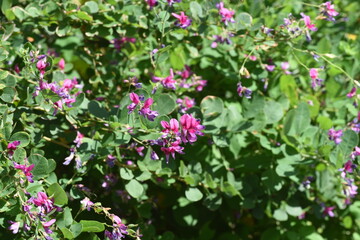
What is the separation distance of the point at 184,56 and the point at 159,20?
422 mm

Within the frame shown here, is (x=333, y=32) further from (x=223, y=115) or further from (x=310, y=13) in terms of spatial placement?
(x=223, y=115)

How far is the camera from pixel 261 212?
240cm

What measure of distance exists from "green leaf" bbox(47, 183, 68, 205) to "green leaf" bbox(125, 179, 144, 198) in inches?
12.9

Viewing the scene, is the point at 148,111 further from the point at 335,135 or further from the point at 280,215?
the point at 280,215

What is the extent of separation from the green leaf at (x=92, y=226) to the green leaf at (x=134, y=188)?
272mm

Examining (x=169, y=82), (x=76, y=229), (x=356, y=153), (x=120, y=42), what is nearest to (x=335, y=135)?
(x=356, y=153)

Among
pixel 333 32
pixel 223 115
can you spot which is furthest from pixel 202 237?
pixel 333 32

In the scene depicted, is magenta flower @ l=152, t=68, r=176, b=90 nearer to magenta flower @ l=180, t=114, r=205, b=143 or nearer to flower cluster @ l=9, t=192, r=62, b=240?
magenta flower @ l=180, t=114, r=205, b=143

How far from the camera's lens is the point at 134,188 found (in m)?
2.00

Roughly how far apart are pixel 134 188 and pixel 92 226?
1.03 feet

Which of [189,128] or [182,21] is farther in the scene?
[182,21]

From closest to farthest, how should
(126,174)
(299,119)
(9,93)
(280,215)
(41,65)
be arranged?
(41,65) → (9,93) → (126,174) → (299,119) → (280,215)

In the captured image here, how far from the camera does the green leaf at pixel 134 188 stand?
1.98 m

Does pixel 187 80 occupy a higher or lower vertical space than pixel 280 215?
higher
